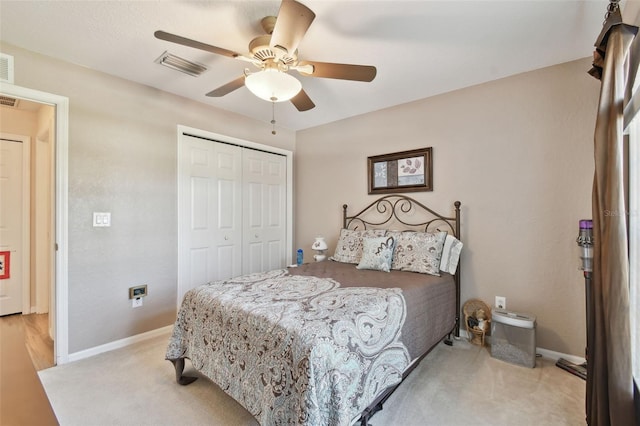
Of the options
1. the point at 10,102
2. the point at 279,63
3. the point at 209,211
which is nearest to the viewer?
the point at 279,63

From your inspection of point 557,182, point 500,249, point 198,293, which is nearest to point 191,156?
point 198,293

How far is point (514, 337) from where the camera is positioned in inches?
94.0

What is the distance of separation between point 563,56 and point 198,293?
3.36m

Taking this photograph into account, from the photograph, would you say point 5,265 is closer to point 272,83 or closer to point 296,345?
point 272,83

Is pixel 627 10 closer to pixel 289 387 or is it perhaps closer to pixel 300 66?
pixel 300 66

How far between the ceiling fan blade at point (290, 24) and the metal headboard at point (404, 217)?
7.12ft

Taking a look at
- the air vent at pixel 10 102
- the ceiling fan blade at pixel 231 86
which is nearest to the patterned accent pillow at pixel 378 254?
the ceiling fan blade at pixel 231 86

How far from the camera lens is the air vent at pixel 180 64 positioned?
240 cm

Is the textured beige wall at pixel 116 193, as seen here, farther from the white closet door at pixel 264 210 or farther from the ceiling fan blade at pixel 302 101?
the ceiling fan blade at pixel 302 101

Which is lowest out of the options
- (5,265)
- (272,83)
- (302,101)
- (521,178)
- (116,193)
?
(5,265)

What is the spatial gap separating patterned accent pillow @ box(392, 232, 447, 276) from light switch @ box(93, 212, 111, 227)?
8.86 ft

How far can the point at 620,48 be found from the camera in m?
1.38

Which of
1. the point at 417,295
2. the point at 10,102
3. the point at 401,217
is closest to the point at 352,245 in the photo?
the point at 401,217

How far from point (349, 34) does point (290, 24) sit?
73 centimetres
